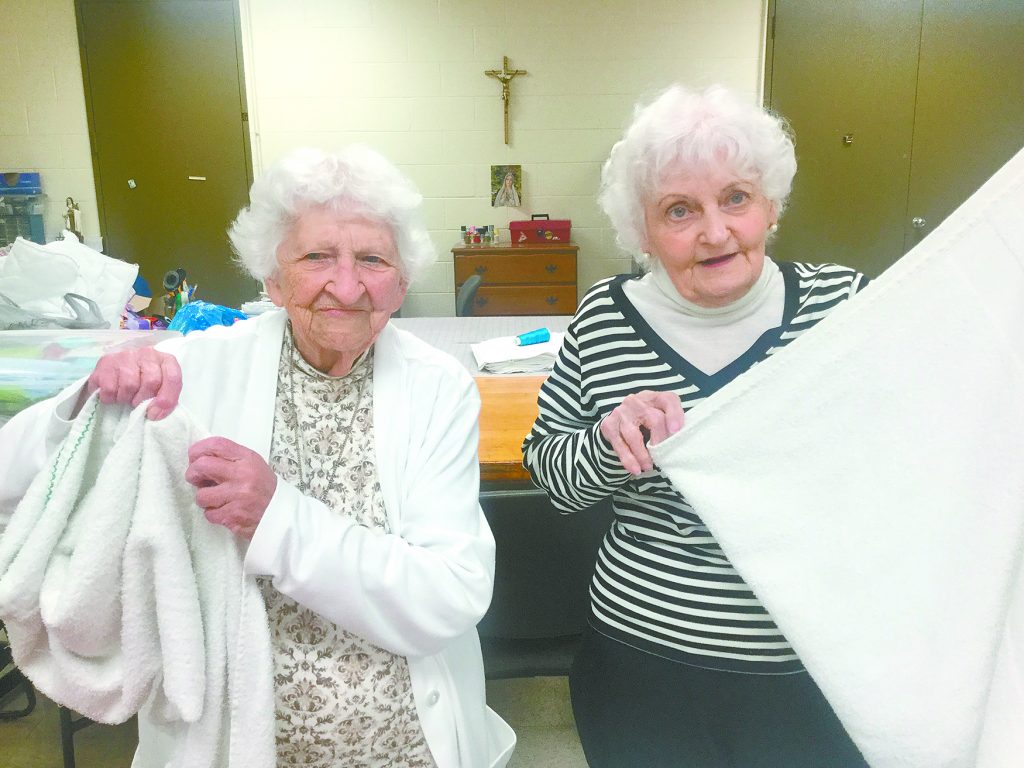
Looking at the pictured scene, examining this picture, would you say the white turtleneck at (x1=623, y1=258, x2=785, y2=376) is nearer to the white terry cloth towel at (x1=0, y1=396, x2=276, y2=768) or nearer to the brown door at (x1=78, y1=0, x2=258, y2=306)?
the white terry cloth towel at (x1=0, y1=396, x2=276, y2=768)

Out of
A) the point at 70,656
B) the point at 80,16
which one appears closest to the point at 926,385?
the point at 70,656

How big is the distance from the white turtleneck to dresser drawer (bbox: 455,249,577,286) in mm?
3607

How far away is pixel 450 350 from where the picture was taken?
9.09 ft

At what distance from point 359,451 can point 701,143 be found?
28.3 inches

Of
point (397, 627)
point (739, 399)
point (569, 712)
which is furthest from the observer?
point (569, 712)

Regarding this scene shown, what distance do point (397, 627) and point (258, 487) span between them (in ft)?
0.93

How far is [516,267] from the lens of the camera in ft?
15.8

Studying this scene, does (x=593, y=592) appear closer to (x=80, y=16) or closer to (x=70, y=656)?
(x=70, y=656)

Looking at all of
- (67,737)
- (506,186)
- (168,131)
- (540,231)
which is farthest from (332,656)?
(168,131)

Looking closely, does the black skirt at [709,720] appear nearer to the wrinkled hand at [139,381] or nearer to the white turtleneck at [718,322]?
the white turtleneck at [718,322]

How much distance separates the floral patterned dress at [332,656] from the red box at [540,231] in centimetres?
386

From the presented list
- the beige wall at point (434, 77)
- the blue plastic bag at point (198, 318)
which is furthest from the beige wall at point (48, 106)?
the blue plastic bag at point (198, 318)

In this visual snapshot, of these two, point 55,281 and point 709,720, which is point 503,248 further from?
point 709,720

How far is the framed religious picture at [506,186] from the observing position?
516 centimetres
